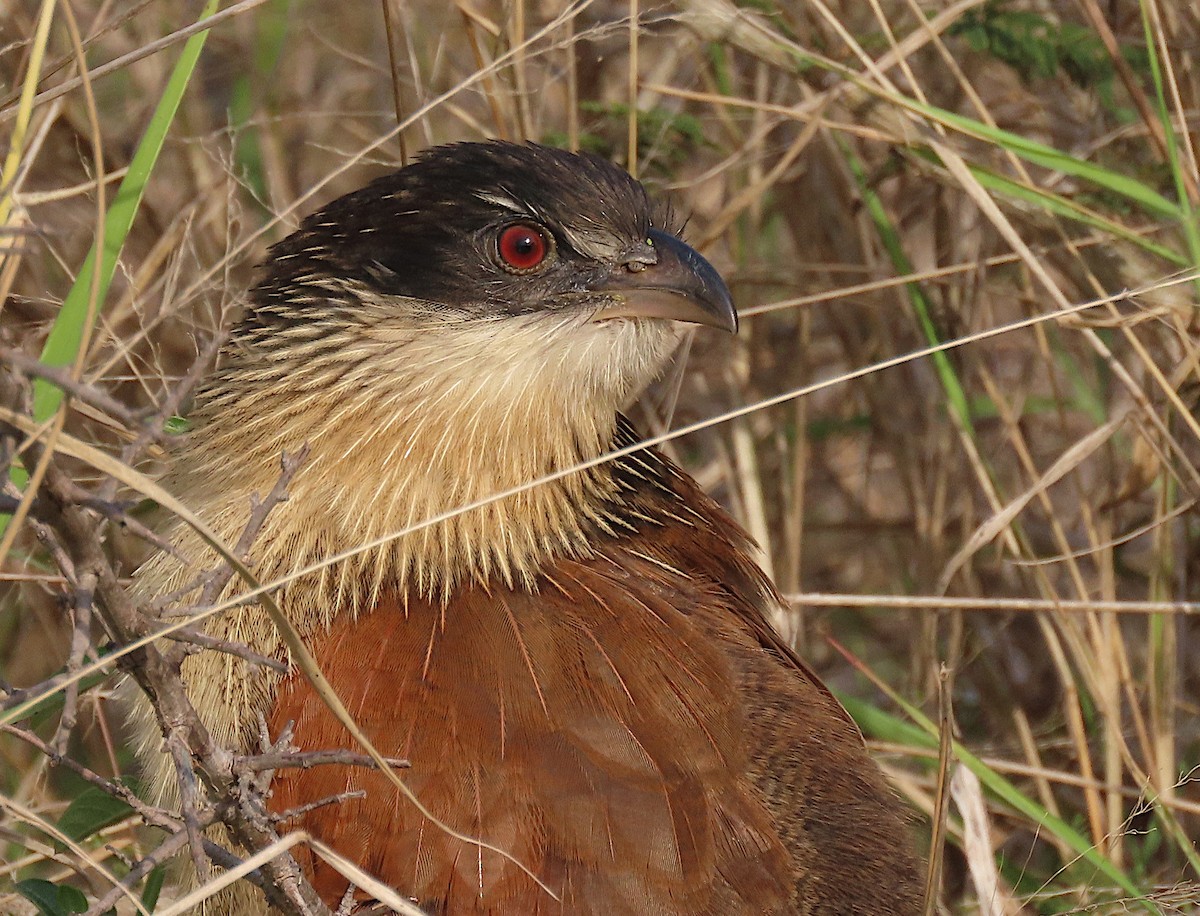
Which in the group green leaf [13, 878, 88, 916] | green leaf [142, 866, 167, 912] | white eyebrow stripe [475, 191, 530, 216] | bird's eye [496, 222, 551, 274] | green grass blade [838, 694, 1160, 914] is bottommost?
green grass blade [838, 694, 1160, 914]

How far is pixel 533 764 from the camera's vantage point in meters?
1.88

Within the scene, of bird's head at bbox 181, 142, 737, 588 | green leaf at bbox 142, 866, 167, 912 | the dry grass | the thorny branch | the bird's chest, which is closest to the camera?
the thorny branch

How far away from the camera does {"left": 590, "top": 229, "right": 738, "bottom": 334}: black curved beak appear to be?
7.23 ft

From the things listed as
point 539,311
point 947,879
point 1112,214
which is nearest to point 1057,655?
point 947,879

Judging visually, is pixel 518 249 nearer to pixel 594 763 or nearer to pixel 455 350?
pixel 455 350

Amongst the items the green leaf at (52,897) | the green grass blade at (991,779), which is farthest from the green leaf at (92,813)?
the green grass blade at (991,779)

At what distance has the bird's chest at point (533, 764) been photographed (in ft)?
5.98

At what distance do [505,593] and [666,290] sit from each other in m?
0.55

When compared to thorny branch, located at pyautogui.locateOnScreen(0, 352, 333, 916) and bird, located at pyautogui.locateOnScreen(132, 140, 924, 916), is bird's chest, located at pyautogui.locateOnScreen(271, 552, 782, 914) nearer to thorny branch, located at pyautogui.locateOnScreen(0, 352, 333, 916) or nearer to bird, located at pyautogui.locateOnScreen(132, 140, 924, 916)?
bird, located at pyautogui.locateOnScreen(132, 140, 924, 916)

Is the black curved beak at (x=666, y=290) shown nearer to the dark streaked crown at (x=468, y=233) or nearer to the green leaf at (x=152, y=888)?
the dark streaked crown at (x=468, y=233)

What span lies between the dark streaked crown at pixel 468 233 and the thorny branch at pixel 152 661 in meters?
0.77

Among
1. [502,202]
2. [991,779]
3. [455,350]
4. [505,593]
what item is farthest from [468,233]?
[991,779]

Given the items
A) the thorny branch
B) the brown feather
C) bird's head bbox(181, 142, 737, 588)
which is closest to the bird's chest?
the brown feather

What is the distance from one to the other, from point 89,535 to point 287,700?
0.70 metres
